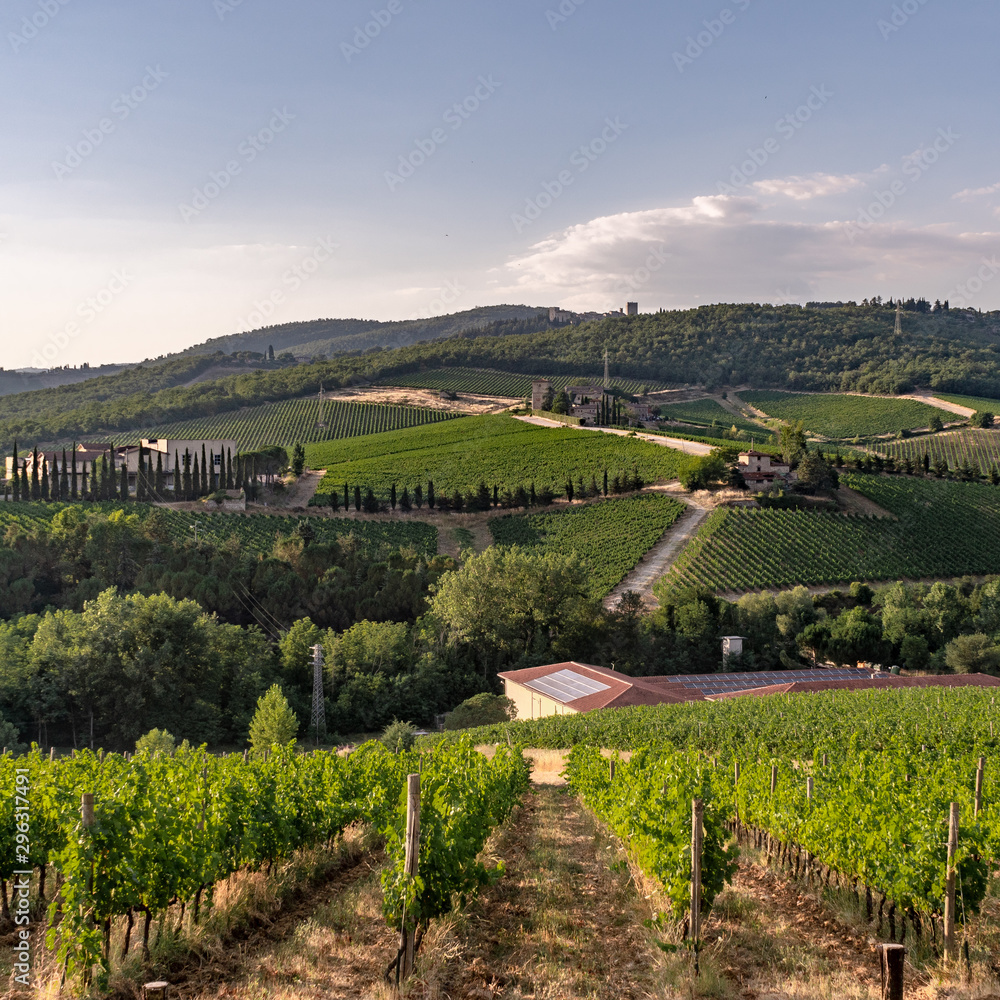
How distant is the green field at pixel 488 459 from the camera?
72.0 m

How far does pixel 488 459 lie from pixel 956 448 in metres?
49.9

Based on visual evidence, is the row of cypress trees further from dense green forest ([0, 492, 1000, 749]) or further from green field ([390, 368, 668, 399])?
green field ([390, 368, 668, 399])

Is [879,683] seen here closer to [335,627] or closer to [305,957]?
[335,627]

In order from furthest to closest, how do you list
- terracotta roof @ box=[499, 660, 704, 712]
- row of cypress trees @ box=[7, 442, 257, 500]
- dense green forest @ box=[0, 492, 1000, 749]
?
row of cypress trees @ box=[7, 442, 257, 500] < dense green forest @ box=[0, 492, 1000, 749] < terracotta roof @ box=[499, 660, 704, 712]

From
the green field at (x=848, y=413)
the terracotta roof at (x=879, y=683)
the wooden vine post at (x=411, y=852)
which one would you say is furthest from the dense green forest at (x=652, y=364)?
the wooden vine post at (x=411, y=852)

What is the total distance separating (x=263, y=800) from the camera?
975cm

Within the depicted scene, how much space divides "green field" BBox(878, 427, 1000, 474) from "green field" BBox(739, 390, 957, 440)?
643cm

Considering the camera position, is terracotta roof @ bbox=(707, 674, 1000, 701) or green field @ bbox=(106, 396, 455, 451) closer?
terracotta roof @ bbox=(707, 674, 1000, 701)

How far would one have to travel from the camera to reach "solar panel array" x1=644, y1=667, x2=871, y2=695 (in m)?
34.9

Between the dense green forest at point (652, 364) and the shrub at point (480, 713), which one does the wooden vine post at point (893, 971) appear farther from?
the dense green forest at point (652, 364)

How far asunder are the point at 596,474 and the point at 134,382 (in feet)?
352

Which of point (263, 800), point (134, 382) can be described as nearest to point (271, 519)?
point (263, 800)

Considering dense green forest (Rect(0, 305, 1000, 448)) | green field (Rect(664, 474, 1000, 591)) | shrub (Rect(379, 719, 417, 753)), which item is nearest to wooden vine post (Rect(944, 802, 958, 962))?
shrub (Rect(379, 719, 417, 753))

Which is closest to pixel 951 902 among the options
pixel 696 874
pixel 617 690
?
pixel 696 874
